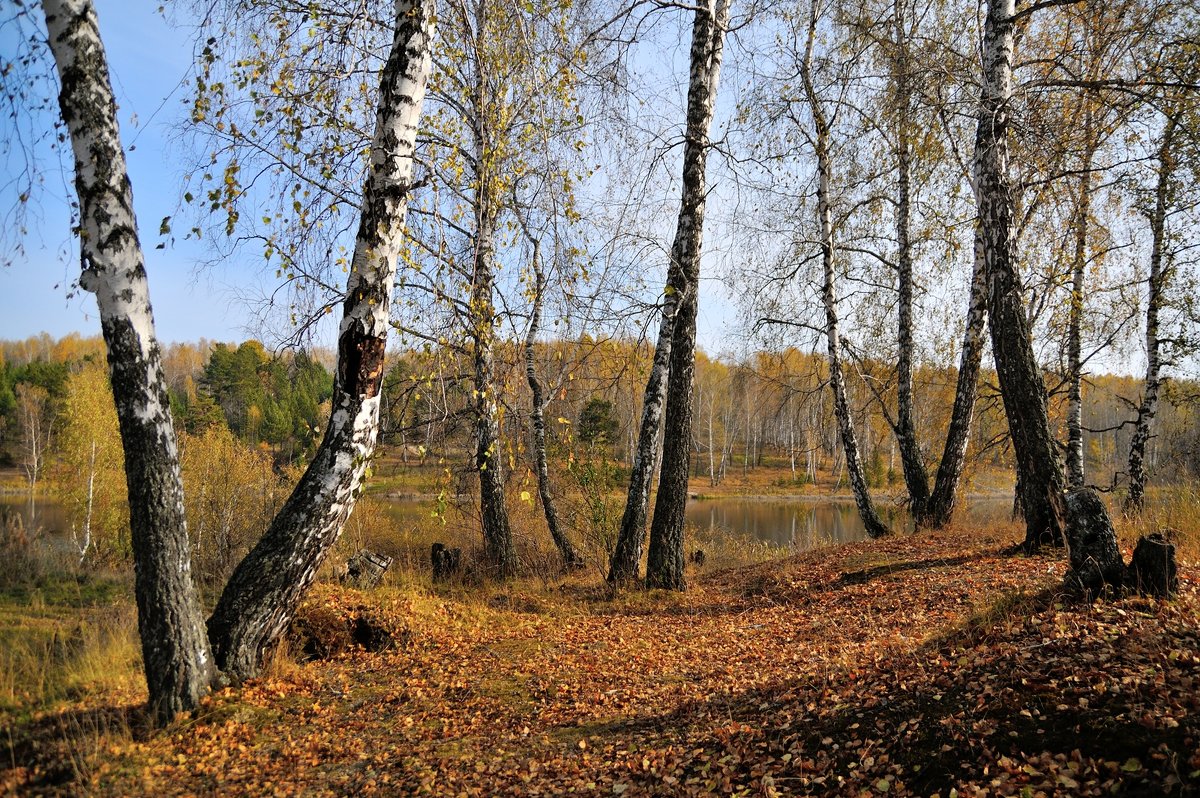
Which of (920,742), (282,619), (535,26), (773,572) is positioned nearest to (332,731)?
(282,619)

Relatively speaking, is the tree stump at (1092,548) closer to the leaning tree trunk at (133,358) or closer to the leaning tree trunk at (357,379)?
the leaning tree trunk at (357,379)

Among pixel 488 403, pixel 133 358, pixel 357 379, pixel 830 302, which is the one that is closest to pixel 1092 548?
pixel 488 403

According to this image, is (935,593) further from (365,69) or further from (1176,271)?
(1176,271)

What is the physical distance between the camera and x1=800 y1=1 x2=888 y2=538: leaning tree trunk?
10617 mm

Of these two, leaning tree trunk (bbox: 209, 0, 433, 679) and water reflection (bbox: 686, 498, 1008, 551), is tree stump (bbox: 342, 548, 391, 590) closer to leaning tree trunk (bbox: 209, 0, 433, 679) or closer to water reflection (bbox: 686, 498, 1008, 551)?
leaning tree trunk (bbox: 209, 0, 433, 679)

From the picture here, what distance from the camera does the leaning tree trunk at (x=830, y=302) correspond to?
34.8 feet

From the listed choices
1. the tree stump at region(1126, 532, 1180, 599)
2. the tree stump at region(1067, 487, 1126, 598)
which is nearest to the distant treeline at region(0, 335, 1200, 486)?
the tree stump at region(1067, 487, 1126, 598)

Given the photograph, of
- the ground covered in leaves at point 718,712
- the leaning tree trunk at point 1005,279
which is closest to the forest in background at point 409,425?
the ground covered in leaves at point 718,712

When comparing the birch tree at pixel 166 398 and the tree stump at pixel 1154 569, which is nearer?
the birch tree at pixel 166 398

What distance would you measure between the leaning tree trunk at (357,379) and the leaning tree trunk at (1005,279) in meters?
5.43

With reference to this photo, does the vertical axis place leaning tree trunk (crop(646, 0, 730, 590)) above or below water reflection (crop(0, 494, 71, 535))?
above

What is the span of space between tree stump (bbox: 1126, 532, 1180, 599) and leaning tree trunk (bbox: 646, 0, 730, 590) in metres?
4.11

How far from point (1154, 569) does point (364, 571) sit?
279 inches

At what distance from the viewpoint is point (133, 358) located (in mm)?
3562
